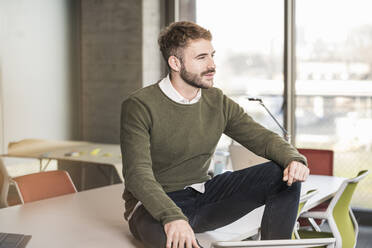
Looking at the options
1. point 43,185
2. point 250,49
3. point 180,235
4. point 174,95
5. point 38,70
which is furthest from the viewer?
point 38,70

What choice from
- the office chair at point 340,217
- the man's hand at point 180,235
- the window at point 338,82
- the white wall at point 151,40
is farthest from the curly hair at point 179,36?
the white wall at point 151,40

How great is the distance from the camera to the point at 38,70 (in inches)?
224

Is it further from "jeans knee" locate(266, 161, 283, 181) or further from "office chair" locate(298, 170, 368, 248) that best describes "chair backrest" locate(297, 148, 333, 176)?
"jeans knee" locate(266, 161, 283, 181)

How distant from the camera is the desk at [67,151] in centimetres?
479

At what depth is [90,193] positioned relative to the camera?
10.1 ft

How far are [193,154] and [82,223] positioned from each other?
54 cm

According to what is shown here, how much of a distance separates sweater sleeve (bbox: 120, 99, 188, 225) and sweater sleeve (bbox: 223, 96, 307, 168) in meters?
0.41

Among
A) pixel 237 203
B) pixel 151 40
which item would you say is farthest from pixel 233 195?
pixel 151 40

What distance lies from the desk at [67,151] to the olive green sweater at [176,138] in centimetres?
214

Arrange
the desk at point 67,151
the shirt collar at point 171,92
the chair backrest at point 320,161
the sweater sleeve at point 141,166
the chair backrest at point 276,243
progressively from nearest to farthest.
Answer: the chair backrest at point 276,243 → the sweater sleeve at point 141,166 → the shirt collar at point 171,92 → the chair backrest at point 320,161 → the desk at point 67,151

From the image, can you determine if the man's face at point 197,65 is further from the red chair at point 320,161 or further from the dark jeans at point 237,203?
the red chair at point 320,161

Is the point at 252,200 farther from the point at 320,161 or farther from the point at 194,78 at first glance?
the point at 320,161

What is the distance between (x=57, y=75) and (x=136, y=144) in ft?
13.0

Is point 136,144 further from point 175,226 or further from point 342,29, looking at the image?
point 342,29
